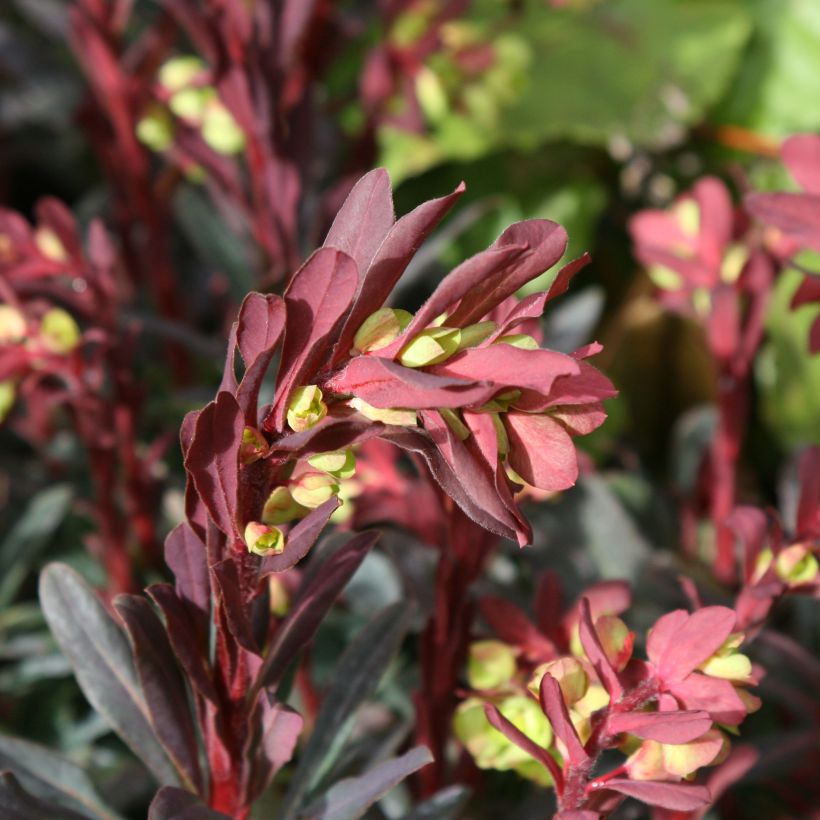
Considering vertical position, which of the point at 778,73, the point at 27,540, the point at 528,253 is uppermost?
the point at 528,253

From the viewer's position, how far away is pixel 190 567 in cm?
58

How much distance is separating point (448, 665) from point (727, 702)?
238mm

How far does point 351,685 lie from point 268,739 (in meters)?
0.10

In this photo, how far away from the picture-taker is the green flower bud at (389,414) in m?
0.46

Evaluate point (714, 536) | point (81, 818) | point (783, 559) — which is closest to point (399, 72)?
point (714, 536)

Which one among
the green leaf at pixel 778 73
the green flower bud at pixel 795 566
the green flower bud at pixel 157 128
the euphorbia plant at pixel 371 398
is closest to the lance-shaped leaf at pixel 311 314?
the euphorbia plant at pixel 371 398

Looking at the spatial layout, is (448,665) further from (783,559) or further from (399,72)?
(399,72)

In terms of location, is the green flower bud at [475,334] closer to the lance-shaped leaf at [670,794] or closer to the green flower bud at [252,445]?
the green flower bud at [252,445]

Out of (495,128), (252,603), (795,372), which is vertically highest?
(252,603)

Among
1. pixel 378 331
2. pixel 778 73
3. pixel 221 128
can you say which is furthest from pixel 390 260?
pixel 778 73

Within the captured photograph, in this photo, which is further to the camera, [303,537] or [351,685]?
[351,685]

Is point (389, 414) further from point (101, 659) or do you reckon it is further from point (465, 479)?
point (101, 659)

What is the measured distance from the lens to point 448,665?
707 millimetres

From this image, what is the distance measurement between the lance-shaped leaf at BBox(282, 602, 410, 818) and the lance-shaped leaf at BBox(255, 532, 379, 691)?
101 millimetres
